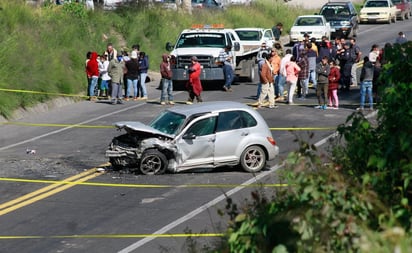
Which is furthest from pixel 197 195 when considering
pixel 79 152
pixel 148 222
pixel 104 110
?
pixel 104 110

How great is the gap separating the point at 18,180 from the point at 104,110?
10.0 metres

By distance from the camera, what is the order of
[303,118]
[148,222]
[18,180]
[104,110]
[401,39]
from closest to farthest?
[148,222] → [18,180] → [303,118] → [104,110] → [401,39]

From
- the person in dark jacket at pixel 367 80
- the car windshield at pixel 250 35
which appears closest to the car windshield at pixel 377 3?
the car windshield at pixel 250 35

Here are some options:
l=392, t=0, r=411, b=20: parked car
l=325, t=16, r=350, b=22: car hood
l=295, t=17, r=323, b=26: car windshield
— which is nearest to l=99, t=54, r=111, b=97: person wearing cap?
l=295, t=17, r=323, b=26: car windshield

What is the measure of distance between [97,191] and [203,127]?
285 cm

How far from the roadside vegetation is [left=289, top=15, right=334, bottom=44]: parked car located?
15.2 feet

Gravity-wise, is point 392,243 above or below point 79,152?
above

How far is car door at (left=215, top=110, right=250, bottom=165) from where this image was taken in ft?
67.4

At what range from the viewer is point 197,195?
18516 mm

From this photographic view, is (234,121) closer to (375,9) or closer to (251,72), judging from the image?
(251,72)

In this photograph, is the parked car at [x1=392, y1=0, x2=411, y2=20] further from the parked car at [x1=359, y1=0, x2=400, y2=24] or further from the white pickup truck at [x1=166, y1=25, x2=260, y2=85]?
the white pickup truck at [x1=166, y1=25, x2=260, y2=85]

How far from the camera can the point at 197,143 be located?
20.4m

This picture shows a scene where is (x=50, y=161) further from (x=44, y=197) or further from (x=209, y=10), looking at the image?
(x=209, y=10)

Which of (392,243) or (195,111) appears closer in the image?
(392,243)
